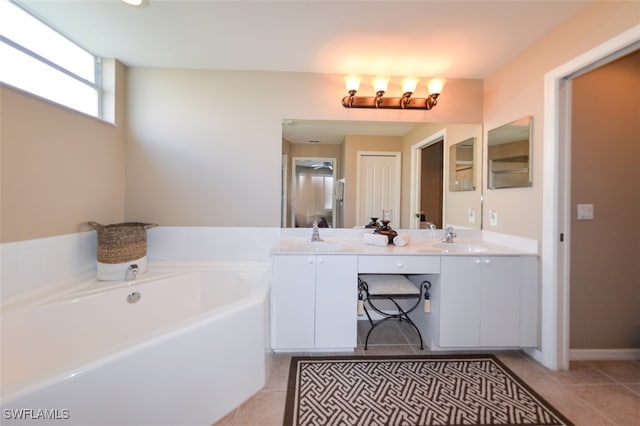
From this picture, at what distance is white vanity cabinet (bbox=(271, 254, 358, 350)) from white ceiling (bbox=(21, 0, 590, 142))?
60.3 inches

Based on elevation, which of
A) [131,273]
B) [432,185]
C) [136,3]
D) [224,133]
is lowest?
[131,273]

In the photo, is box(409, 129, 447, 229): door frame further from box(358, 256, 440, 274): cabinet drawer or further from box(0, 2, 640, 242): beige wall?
box(358, 256, 440, 274): cabinet drawer

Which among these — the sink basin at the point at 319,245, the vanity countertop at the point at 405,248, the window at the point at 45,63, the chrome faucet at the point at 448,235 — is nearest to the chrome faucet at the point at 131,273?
the vanity countertop at the point at 405,248

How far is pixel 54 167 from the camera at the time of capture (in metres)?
1.81

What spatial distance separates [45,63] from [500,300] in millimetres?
3470

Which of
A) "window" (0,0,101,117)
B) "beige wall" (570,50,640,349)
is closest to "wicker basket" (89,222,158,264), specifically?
"window" (0,0,101,117)

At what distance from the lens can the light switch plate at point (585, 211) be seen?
2039 mm

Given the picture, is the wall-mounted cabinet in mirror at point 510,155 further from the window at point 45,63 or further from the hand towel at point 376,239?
the window at point 45,63

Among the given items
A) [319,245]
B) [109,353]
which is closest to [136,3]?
[109,353]

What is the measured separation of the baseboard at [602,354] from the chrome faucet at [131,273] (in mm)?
3184

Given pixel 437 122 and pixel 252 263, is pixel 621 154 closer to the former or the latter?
pixel 437 122

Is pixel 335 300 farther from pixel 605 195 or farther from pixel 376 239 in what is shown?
pixel 605 195

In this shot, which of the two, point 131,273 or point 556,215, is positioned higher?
point 556,215

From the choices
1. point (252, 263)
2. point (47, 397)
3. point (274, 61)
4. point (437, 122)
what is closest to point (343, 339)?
point (252, 263)
